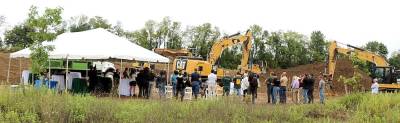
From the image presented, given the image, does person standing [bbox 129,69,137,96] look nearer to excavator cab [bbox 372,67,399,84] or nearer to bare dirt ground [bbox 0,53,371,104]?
bare dirt ground [bbox 0,53,371,104]

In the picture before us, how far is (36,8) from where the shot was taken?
18969 millimetres

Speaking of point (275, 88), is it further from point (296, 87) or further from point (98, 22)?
point (98, 22)

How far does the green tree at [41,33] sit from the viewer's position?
19.0 m

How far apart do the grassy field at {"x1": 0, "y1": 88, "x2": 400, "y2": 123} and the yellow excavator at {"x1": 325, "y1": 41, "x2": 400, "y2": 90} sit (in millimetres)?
19894

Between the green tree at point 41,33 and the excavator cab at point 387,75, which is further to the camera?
the excavator cab at point 387,75

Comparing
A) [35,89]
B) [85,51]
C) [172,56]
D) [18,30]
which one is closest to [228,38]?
[172,56]

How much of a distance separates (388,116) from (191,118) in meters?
3.68

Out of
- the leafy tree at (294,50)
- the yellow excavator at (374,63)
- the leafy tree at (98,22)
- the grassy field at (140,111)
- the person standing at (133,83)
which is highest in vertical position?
the leafy tree at (98,22)

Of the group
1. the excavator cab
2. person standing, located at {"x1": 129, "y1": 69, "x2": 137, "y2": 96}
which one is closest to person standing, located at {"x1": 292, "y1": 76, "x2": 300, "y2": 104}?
person standing, located at {"x1": 129, "y1": 69, "x2": 137, "y2": 96}

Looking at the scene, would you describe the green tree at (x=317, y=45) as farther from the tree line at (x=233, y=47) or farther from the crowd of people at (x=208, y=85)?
the crowd of people at (x=208, y=85)

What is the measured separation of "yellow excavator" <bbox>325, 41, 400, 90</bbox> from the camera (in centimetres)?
3177

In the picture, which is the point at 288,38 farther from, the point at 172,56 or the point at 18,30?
the point at 18,30

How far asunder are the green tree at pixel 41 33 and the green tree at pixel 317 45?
52570 millimetres

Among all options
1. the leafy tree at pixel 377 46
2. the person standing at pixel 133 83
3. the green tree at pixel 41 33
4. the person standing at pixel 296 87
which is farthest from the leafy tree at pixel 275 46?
the green tree at pixel 41 33
